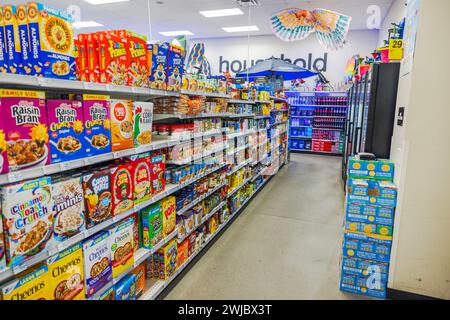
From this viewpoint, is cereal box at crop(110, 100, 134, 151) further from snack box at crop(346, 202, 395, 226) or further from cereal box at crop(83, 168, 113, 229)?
snack box at crop(346, 202, 395, 226)

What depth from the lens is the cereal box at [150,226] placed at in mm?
2284

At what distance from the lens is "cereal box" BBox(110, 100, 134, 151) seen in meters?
1.88

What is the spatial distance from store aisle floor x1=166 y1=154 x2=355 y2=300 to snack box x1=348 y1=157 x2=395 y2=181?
108 cm

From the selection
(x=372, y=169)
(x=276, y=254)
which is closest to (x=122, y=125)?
(x=372, y=169)

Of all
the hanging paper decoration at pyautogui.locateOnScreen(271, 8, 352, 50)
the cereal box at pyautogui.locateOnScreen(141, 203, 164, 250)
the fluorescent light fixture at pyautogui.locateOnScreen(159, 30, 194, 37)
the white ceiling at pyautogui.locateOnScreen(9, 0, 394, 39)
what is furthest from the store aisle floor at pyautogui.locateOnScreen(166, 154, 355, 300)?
the fluorescent light fixture at pyautogui.locateOnScreen(159, 30, 194, 37)

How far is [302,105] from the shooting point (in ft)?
34.8

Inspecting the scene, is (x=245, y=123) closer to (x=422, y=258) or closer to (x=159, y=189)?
(x=159, y=189)

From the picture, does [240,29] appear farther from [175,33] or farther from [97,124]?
[97,124]

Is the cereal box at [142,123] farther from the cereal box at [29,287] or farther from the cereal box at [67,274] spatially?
the cereal box at [29,287]

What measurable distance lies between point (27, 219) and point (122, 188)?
2.18 ft

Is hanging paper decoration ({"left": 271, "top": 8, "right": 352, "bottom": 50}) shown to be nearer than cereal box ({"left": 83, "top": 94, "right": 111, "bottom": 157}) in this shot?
No

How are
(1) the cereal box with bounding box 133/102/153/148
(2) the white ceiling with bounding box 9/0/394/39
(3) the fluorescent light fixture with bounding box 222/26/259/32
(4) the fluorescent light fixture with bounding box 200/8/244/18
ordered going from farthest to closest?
1. (3) the fluorescent light fixture with bounding box 222/26/259/32
2. (4) the fluorescent light fixture with bounding box 200/8/244/18
3. (2) the white ceiling with bounding box 9/0/394/39
4. (1) the cereal box with bounding box 133/102/153/148

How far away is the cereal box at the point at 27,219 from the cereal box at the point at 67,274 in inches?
5.0

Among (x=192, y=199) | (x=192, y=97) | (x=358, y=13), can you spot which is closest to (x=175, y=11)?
(x=358, y=13)
